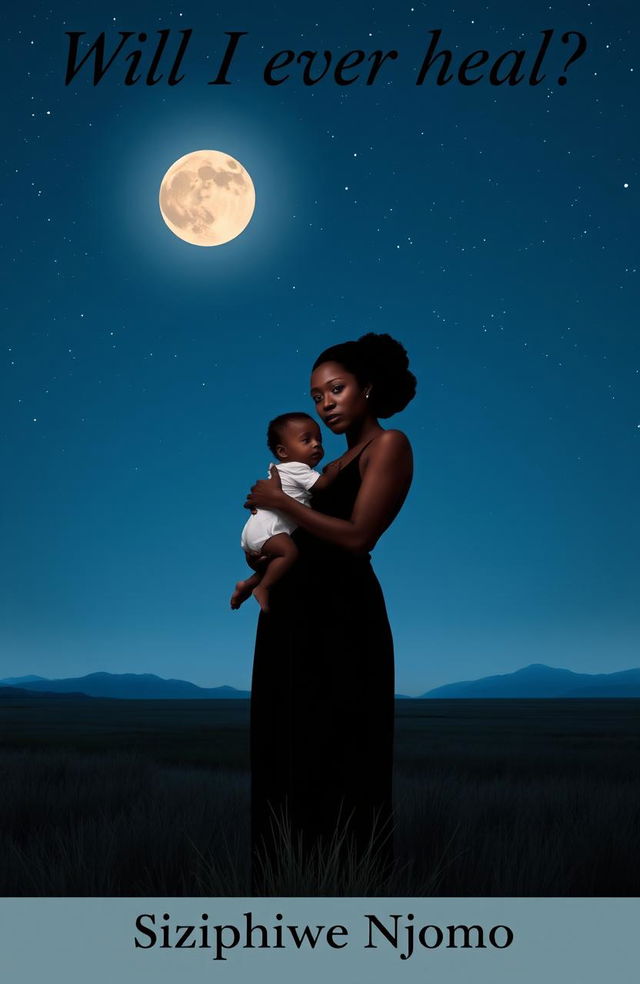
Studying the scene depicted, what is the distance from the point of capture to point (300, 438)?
405cm

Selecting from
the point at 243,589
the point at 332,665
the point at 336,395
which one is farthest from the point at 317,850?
the point at 336,395

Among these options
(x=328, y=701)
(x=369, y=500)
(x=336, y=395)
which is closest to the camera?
(x=369, y=500)

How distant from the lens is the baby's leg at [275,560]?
12.5 feet

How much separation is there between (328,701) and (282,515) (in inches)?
31.3

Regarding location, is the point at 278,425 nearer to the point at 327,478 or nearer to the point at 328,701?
the point at 327,478

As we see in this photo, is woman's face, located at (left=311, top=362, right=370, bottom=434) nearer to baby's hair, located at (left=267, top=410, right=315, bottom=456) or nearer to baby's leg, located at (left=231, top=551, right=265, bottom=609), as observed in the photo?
baby's hair, located at (left=267, top=410, right=315, bottom=456)

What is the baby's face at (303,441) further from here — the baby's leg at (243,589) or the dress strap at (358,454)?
the baby's leg at (243,589)

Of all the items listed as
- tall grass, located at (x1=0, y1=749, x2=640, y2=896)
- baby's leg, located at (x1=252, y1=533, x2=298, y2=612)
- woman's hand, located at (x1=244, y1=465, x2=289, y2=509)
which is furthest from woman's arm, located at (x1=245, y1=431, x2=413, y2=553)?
tall grass, located at (x1=0, y1=749, x2=640, y2=896)

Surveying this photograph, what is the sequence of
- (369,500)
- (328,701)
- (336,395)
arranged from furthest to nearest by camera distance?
1. (336,395)
2. (328,701)
3. (369,500)

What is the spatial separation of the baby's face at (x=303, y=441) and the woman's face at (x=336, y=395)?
129 mm

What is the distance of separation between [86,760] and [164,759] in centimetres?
168

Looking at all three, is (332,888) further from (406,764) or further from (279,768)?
(406,764)

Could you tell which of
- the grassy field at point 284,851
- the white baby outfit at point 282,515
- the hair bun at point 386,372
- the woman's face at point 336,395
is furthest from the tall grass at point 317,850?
the hair bun at point 386,372
